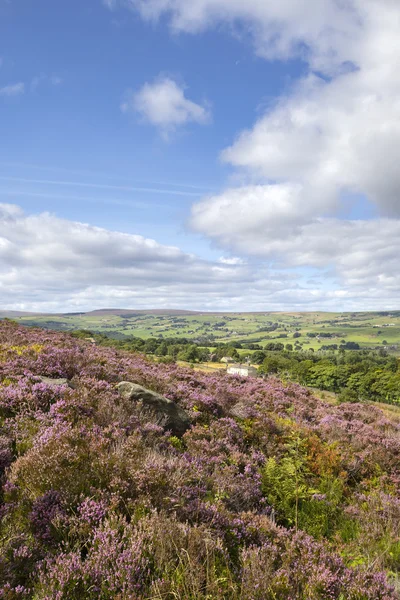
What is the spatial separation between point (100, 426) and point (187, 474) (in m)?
2.14

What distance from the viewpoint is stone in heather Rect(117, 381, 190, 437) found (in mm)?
8320

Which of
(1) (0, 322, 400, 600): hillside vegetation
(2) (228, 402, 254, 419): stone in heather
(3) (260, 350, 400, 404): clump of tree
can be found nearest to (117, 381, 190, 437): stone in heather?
(1) (0, 322, 400, 600): hillside vegetation

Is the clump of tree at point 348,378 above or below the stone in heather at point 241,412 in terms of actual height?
below

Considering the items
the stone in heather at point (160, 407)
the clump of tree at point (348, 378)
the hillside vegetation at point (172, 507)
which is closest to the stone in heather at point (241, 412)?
the hillside vegetation at point (172, 507)

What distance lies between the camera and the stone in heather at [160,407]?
328 inches

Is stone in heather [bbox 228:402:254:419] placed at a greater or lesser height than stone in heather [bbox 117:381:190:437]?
lesser

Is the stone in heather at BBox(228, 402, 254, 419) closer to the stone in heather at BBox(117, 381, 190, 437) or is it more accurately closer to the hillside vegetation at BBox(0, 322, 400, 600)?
the hillside vegetation at BBox(0, 322, 400, 600)

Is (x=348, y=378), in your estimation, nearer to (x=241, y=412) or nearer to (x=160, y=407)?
(x=241, y=412)

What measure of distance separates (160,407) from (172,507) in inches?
164

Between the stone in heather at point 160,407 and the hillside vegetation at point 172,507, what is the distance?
27 cm

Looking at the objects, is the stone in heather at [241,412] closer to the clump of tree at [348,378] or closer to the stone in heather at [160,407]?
the stone in heather at [160,407]

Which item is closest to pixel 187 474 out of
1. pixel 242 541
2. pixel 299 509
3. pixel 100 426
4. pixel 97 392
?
pixel 242 541

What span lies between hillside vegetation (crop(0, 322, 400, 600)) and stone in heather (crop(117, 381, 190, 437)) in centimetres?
27

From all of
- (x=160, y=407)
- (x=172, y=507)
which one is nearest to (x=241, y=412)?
(x=160, y=407)
